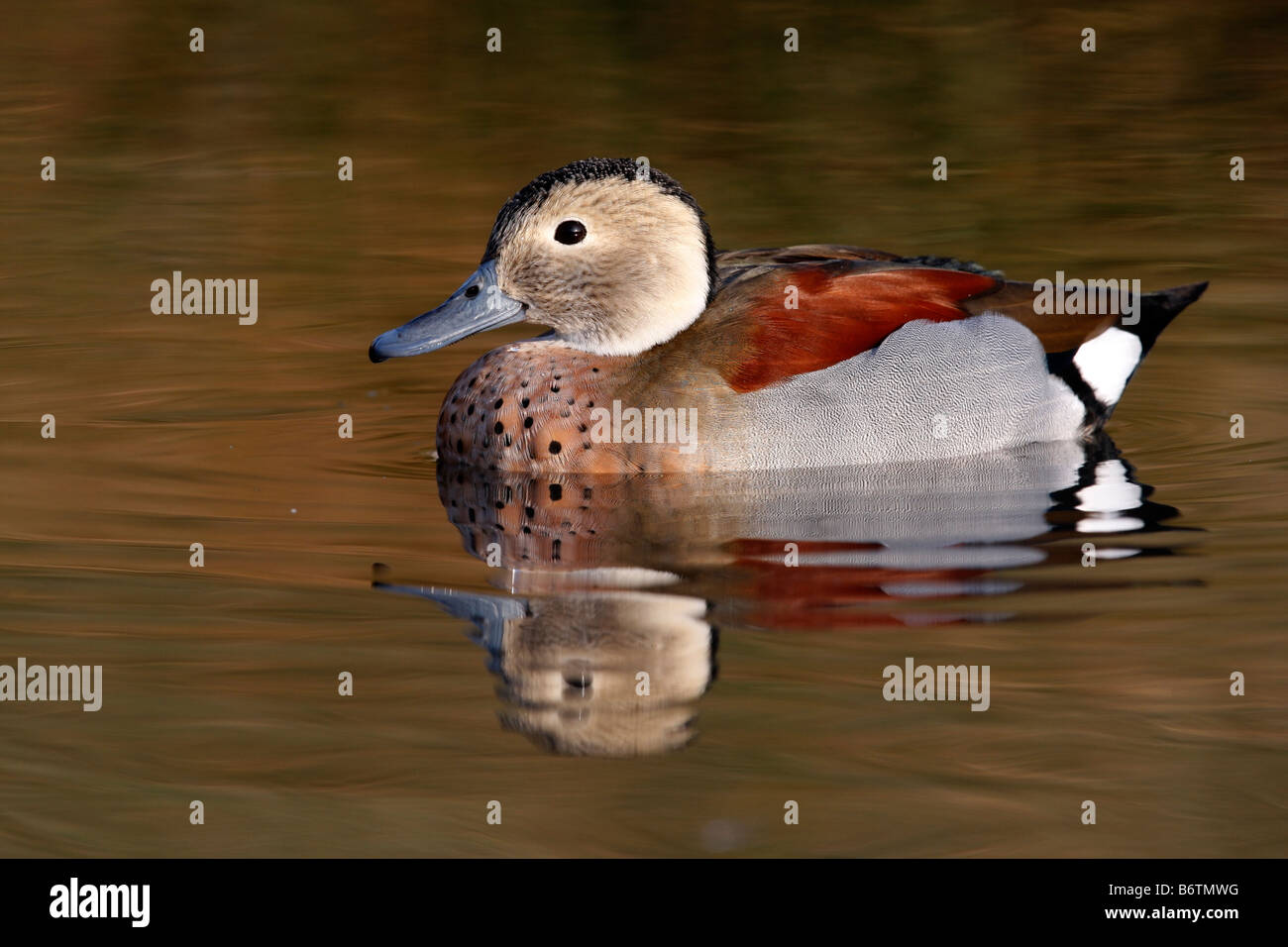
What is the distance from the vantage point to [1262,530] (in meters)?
7.41

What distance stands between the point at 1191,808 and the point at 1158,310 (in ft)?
15.6

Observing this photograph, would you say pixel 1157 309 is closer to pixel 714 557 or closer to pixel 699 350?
pixel 699 350

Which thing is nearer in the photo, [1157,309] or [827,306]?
[827,306]

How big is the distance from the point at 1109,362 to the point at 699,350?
2094 mm

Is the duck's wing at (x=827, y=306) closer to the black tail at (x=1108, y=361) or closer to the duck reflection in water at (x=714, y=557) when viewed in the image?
the black tail at (x=1108, y=361)

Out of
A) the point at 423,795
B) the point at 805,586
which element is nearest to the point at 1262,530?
the point at 805,586

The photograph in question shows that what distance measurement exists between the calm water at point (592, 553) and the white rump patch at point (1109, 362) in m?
0.22

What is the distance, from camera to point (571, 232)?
28.0 feet

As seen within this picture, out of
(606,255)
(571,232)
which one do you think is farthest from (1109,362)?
(571,232)

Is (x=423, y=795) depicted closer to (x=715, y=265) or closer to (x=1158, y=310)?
(x=715, y=265)

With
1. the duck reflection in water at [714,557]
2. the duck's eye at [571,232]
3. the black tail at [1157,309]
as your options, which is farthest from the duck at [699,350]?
the black tail at [1157,309]

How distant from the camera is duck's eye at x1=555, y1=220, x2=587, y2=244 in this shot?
28.0 feet

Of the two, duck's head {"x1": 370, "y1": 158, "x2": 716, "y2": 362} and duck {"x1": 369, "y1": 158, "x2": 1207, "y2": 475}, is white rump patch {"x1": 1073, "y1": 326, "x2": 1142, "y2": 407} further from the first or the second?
duck's head {"x1": 370, "y1": 158, "x2": 716, "y2": 362}

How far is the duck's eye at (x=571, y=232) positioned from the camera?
336 inches
